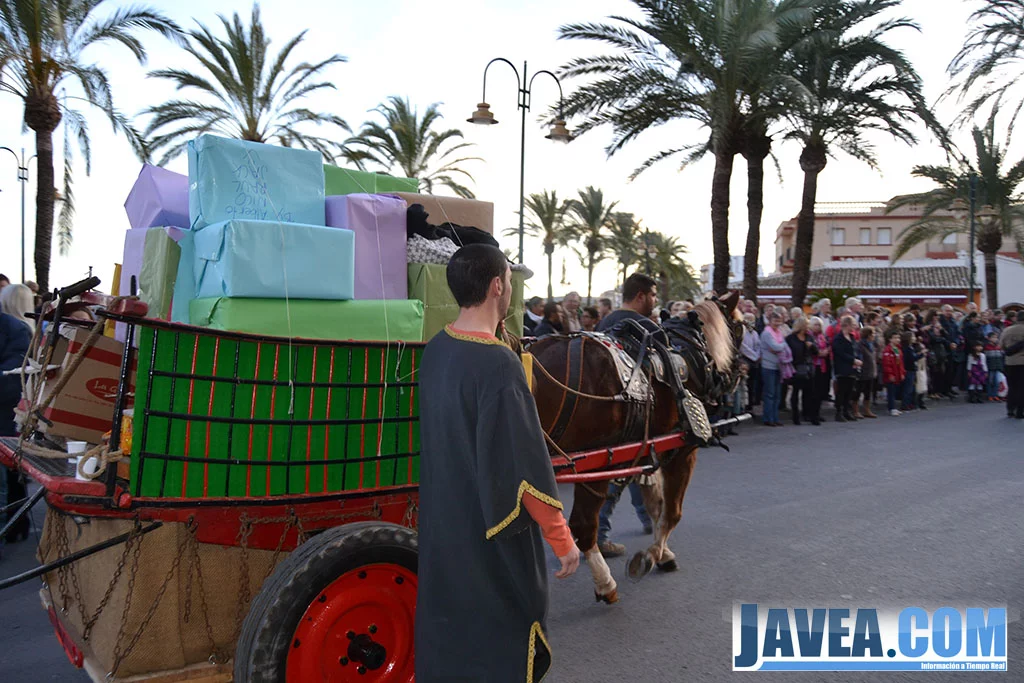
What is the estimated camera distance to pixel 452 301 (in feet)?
12.1

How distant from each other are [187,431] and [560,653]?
2.37 m

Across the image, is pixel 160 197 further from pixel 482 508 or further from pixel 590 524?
pixel 590 524

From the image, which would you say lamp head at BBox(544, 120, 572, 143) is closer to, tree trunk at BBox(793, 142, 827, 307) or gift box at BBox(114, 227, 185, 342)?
tree trunk at BBox(793, 142, 827, 307)

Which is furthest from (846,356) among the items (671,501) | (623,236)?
(623,236)

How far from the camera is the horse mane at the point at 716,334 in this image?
5668mm

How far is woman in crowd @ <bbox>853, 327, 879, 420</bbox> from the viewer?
535 inches

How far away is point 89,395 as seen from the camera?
305 centimetres

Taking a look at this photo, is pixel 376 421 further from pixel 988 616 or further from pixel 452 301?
pixel 988 616

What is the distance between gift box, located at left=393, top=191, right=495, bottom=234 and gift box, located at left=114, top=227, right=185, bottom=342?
43.7 inches

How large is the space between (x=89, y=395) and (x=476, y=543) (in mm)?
1693

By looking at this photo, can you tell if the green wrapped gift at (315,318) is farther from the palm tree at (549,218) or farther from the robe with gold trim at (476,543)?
the palm tree at (549,218)

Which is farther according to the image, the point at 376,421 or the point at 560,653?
the point at 560,653

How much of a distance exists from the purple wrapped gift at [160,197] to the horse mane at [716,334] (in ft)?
11.6

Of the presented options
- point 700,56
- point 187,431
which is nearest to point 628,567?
point 187,431
